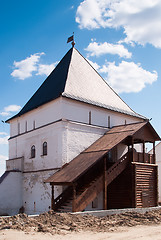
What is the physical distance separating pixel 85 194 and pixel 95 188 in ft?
2.64

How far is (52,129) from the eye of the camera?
65.1ft

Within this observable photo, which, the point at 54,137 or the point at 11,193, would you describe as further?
the point at 11,193

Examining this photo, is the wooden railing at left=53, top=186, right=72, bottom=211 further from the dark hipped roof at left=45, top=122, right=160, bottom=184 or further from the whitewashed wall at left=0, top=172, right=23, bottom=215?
the whitewashed wall at left=0, top=172, right=23, bottom=215

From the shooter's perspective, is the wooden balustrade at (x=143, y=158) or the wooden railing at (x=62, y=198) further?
the wooden balustrade at (x=143, y=158)

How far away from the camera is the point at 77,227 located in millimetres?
11555

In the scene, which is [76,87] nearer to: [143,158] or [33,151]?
[33,151]

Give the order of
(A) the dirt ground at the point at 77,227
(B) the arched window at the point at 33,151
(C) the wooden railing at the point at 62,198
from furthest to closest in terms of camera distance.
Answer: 1. (B) the arched window at the point at 33,151
2. (C) the wooden railing at the point at 62,198
3. (A) the dirt ground at the point at 77,227

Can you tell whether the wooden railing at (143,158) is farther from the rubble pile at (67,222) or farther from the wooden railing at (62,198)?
the rubble pile at (67,222)

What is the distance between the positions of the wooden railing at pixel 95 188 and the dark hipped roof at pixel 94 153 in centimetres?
106

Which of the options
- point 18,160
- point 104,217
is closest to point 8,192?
point 18,160

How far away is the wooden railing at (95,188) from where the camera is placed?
1513cm

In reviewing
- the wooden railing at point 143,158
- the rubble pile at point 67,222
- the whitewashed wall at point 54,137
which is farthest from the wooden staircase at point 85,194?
the rubble pile at point 67,222

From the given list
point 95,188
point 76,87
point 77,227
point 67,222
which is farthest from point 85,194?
point 76,87

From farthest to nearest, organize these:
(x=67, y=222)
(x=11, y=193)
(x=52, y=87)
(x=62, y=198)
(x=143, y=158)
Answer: (x=52, y=87) < (x=11, y=193) < (x=143, y=158) < (x=62, y=198) < (x=67, y=222)
